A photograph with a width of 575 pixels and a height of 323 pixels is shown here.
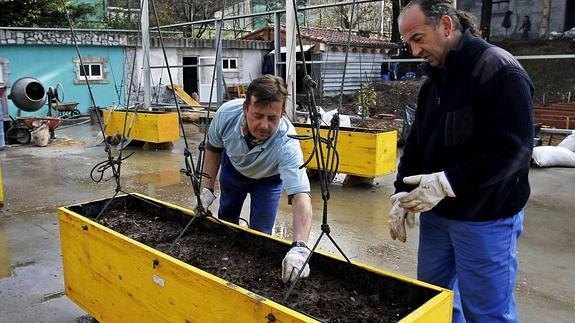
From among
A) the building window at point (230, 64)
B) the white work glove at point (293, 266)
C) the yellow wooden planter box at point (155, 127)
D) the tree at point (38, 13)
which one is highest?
the tree at point (38, 13)

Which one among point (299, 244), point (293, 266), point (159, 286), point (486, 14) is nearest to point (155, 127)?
point (159, 286)

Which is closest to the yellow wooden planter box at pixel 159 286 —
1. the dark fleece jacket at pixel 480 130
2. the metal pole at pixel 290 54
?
the dark fleece jacket at pixel 480 130

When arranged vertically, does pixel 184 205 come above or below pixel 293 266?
below

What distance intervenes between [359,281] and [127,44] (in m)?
14.3

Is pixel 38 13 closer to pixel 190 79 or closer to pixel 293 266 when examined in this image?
pixel 190 79

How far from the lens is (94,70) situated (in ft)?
47.2

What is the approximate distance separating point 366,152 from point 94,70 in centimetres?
1104

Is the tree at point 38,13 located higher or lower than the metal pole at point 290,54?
higher

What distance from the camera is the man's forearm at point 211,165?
2.85 meters

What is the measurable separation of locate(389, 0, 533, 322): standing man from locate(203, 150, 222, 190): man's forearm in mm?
1215

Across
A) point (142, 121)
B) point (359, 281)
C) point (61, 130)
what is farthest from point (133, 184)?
point (61, 130)

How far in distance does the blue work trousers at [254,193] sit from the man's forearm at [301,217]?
57cm

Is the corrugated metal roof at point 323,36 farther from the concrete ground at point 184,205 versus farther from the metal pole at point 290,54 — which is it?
the concrete ground at point 184,205

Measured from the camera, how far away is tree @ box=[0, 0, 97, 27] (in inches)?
579
